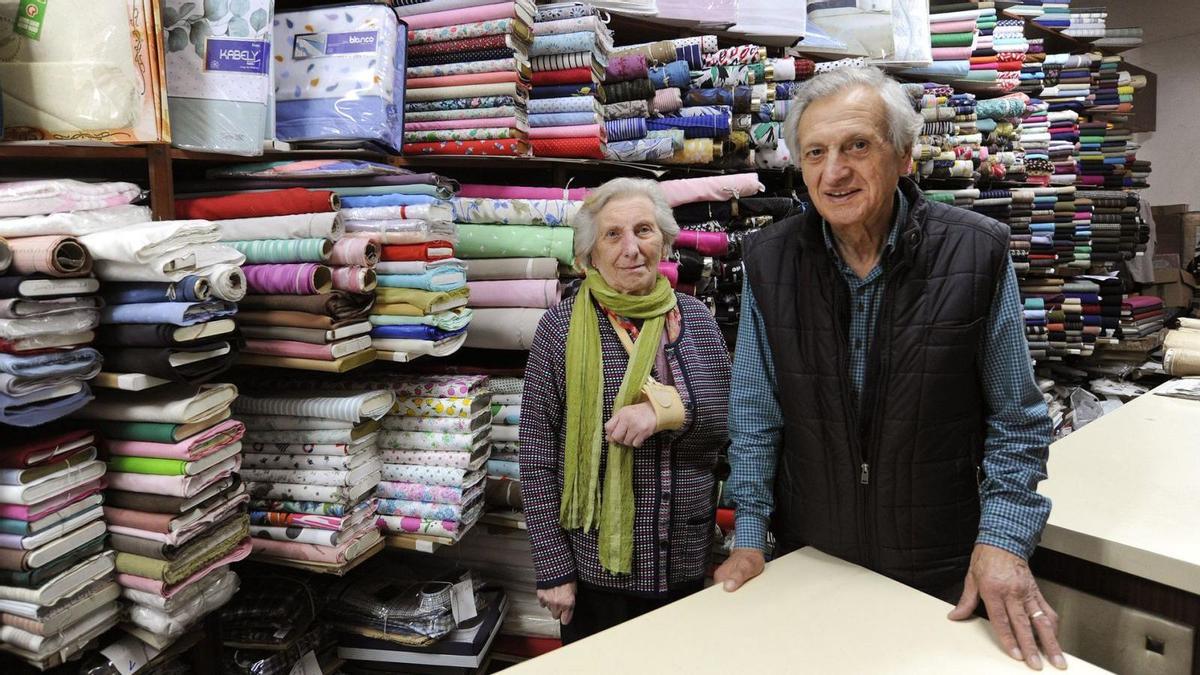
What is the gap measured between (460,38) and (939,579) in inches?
77.8

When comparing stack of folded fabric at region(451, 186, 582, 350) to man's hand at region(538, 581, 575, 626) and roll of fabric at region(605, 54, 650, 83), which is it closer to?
roll of fabric at region(605, 54, 650, 83)

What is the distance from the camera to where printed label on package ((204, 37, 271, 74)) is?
1.65m

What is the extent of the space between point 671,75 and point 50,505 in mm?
2252

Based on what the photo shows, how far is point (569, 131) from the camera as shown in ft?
8.15

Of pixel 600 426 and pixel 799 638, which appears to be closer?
pixel 799 638

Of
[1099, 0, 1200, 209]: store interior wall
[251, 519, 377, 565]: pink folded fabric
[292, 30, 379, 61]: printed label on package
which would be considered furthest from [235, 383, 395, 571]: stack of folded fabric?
[1099, 0, 1200, 209]: store interior wall

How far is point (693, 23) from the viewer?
279 cm

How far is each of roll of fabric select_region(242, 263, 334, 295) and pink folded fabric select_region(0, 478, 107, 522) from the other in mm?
518

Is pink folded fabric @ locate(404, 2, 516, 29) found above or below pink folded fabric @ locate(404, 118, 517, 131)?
above

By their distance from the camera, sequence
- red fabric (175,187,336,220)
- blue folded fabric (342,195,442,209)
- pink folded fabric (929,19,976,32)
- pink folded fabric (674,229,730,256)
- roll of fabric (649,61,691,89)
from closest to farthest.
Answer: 1. red fabric (175,187,336,220)
2. blue folded fabric (342,195,442,209)
3. pink folded fabric (674,229,730,256)
4. roll of fabric (649,61,691,89)
5. pink folded fabric (929,19,976,32)

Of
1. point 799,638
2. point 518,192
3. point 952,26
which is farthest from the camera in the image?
point 952,26

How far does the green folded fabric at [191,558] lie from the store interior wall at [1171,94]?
7.40 meters

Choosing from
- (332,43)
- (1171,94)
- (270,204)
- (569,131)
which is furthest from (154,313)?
(1171,94)

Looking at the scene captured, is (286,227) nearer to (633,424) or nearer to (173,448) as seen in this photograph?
(173,448)
